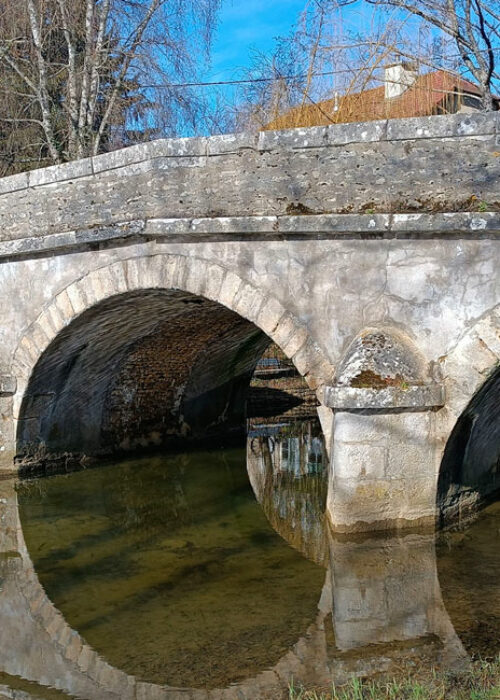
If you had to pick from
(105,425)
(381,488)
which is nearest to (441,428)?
(381,488)

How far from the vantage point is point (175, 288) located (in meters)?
6.06

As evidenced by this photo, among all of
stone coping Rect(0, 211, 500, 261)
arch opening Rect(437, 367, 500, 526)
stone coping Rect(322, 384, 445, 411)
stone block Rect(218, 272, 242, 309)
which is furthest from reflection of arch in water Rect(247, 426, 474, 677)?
stone coping Rect(0, 211, 500, 261)

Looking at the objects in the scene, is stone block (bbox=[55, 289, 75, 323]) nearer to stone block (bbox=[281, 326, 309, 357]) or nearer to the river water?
the river water

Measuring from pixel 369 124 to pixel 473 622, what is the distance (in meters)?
3.30

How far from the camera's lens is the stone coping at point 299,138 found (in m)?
4.96

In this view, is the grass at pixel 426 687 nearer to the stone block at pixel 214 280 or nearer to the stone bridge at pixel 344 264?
the stone bridge at pixel 344 264

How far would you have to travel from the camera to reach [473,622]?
392cm

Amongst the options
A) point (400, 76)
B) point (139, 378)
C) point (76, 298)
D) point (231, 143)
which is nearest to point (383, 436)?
point (231, 143)

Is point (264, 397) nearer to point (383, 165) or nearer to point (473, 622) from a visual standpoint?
point (383, 165)

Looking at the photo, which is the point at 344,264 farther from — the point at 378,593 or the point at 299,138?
the point at 378,593

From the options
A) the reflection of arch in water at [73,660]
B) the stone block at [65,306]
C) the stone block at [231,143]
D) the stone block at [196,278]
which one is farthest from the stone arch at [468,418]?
the stone block at [65,306]

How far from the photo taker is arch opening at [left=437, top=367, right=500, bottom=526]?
5258 millimetres

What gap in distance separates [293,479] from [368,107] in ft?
12.5

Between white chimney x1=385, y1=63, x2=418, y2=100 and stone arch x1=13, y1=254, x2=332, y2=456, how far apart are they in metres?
2.29
